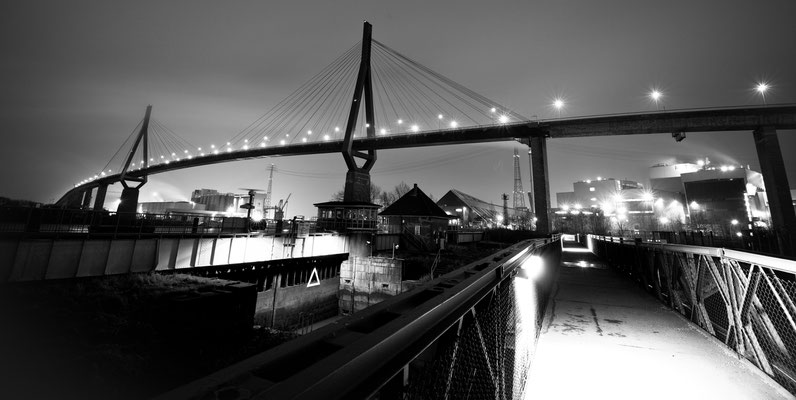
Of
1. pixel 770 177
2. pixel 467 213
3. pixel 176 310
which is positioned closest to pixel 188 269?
pixel 176 310

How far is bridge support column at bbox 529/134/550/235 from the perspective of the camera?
3512 cm

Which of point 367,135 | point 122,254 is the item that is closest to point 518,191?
point 367,135

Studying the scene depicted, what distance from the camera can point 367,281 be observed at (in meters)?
23.1

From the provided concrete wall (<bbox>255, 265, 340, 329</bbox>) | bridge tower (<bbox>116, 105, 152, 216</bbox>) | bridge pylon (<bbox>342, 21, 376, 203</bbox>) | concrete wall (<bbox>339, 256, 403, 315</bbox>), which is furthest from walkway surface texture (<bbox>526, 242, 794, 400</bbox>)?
bridge tower (<bbox>116, 105, 152, 216</bbox>)

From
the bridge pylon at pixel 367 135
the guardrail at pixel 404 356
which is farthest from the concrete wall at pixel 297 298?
the guardrail at pixel 404 356

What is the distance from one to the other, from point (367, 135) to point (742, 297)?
52.4m

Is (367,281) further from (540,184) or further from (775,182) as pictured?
(775,182)

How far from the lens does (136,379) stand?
891cm

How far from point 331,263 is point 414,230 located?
1321 centimetres

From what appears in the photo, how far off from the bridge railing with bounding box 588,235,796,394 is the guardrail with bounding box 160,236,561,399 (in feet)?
11.9

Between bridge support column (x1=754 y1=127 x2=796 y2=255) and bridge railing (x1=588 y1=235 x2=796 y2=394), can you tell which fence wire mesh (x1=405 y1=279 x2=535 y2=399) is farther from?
bridge support column (x1=754 y1=127 x2=796 y2=255)

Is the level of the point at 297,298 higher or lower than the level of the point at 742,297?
lower

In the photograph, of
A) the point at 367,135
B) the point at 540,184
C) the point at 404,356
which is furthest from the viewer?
the point at 367,135

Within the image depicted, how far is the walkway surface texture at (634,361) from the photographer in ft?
11.7
